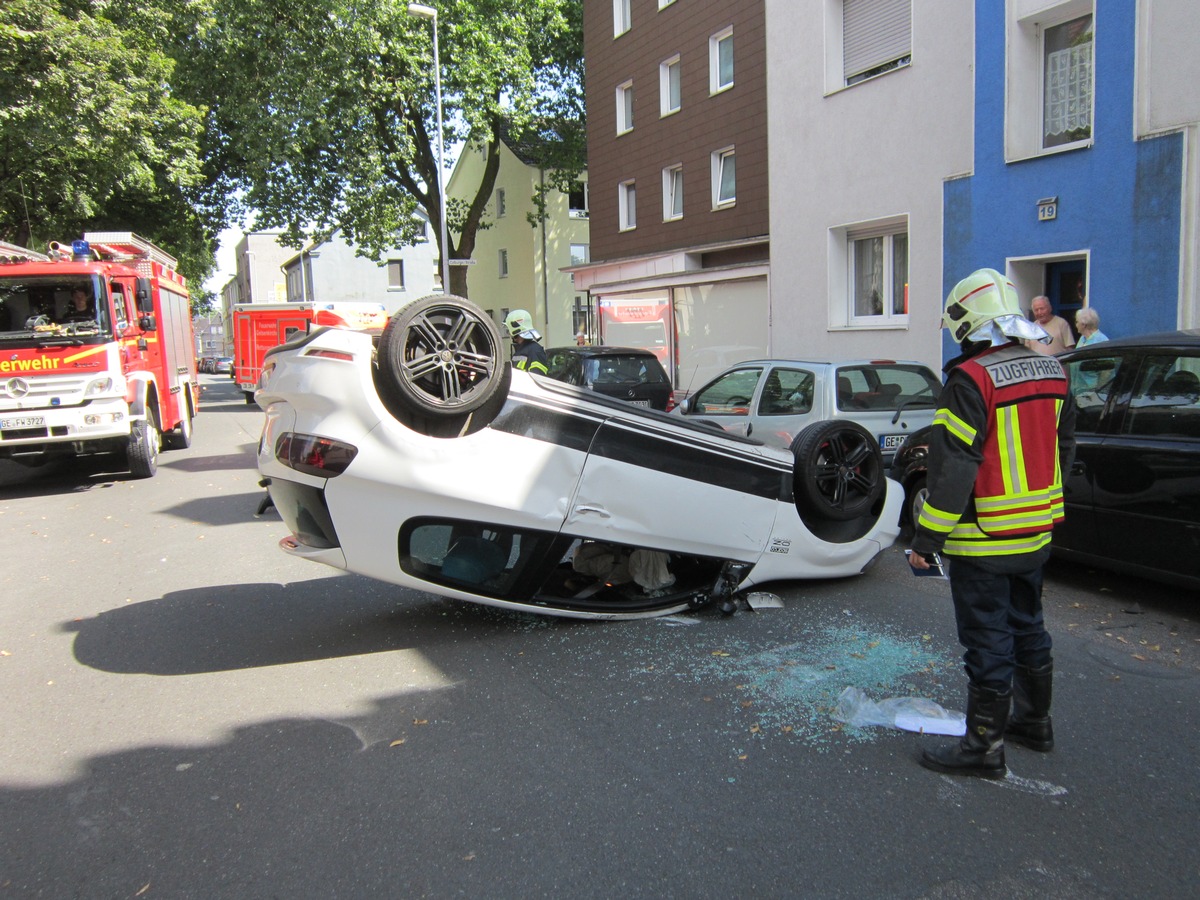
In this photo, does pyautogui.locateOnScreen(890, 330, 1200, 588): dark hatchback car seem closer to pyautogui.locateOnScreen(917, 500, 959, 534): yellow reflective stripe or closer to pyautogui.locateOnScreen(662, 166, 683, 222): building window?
pyautogui.locateOnScreen(917, 500, 959, 534): yellow reflective stripe

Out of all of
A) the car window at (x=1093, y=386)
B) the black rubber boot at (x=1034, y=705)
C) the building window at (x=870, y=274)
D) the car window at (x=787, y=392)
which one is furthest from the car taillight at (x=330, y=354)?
the building window at (x=870, y=274)

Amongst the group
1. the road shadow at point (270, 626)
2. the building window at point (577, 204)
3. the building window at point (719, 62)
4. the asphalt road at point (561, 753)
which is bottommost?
the asphalt road at point (561, 753)

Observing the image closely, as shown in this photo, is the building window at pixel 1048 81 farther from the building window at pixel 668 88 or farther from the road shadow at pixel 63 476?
the road shadow at pixel 63 476

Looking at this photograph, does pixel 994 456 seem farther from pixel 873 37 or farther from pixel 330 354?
pixel 873 37

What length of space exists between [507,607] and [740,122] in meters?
17.0

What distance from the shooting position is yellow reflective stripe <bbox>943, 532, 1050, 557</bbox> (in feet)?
11.2

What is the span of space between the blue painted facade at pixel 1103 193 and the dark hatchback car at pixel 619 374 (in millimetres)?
4925

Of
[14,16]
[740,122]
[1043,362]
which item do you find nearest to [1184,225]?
[1043,362]

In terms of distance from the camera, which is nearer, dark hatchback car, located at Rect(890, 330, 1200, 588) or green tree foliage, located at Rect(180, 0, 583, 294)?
dark hatchback car, located at Rect(890, 330, 1200, 588)

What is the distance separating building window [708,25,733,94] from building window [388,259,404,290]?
112 feet

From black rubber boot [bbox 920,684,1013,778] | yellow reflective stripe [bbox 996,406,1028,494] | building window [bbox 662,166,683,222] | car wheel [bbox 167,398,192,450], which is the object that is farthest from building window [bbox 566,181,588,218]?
black rubber boot [bbox 920,684,1013,778]

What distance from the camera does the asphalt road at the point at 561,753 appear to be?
2.95m

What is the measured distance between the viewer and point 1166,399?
5387 millimetres

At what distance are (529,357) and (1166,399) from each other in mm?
5003
